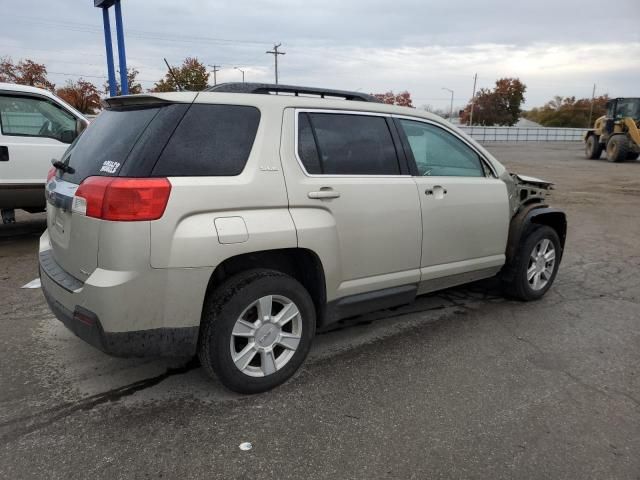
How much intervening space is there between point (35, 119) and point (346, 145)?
4.95 meters

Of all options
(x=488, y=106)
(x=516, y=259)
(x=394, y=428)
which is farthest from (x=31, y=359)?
(x=488, y=106)

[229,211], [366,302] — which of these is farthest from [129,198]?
[366,302]

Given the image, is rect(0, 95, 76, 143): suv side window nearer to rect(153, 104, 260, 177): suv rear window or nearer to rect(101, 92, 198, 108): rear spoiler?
rect(101, 92, 198, 108): rear spoiler

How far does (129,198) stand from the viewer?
247 centimetres

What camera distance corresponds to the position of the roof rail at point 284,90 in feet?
10.1

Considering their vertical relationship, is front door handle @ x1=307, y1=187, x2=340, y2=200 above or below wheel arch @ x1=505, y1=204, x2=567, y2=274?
above

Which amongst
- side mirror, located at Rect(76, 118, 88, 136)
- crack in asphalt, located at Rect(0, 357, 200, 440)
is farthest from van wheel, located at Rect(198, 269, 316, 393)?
side mirror, located at Rect(76, 118, 88, 136)

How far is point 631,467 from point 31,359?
3.60 m

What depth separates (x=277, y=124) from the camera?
9.89 feet

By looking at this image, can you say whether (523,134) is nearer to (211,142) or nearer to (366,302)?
(366,302)

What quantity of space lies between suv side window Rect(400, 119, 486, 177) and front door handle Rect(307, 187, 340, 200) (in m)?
0.89

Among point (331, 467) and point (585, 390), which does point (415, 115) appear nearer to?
point (585, 390)

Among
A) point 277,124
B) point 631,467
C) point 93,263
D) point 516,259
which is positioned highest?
point 277,124

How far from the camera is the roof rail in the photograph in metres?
3.09
